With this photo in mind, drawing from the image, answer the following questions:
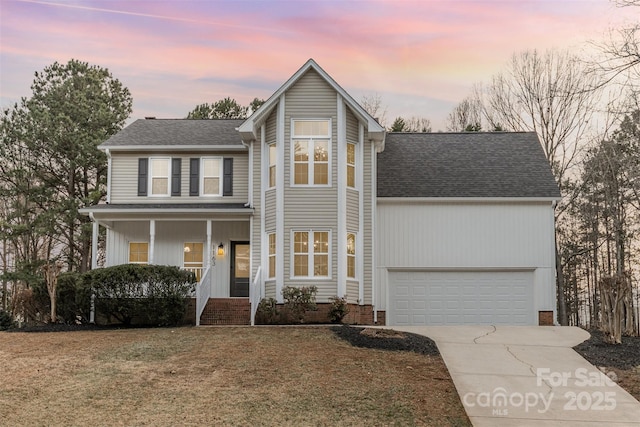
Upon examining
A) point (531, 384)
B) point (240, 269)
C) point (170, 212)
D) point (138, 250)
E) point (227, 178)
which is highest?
point (227, 178)

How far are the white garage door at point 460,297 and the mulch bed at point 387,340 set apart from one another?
18.1ft

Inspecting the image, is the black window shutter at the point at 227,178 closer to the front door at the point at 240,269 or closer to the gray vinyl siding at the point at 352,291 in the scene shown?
the front door at the point at 240,269

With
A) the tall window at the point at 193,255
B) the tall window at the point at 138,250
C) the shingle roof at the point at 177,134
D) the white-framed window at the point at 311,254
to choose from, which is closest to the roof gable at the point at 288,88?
the shingle roof at the point at 177,134

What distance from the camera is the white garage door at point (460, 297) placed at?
811 inches

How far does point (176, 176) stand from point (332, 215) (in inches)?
236

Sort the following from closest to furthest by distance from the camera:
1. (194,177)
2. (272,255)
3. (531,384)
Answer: (531,384) < (272,255) < (194,177)

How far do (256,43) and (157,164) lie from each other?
5.28 metres

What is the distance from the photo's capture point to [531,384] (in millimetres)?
10312

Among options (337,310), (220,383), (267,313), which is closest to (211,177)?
(267,313)

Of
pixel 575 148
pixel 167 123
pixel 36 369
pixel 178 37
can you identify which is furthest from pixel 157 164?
pixel 575 148

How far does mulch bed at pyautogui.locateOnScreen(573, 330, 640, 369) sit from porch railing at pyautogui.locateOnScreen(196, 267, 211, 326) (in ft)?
32.5

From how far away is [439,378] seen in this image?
34.7 ft

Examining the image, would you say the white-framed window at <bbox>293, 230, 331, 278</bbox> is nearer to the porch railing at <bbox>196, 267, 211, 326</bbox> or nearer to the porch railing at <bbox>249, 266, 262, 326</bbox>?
the porch railing at <bbox>249, 266, 262, 326</bbox>

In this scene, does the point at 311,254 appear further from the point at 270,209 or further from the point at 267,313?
the point at 267,313
